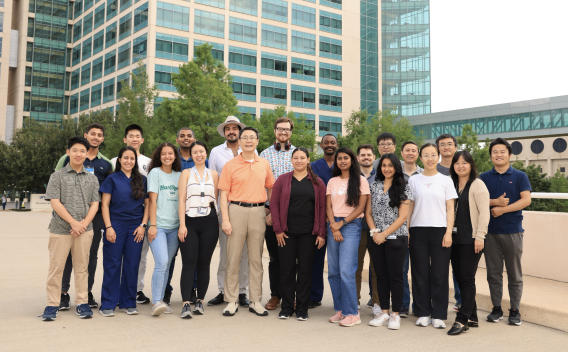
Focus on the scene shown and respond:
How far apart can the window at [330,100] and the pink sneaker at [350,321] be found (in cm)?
5677

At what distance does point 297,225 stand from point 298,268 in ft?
1.84

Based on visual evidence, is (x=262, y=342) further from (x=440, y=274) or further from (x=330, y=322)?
(x=440, y=274)

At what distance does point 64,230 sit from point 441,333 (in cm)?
454

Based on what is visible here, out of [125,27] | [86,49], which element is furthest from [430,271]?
[86,49]

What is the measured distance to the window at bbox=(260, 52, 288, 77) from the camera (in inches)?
2237

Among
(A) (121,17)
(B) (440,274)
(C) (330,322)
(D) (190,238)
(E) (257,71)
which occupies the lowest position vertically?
(C) (330,322)

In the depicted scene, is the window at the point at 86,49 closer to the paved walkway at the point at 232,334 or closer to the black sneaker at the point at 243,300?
the paved walkway at the point at 232,334

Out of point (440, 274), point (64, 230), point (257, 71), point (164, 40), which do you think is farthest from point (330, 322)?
point (257, 71)

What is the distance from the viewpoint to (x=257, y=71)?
5622 centimetres

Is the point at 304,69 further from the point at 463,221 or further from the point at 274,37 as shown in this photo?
the point at 463,221

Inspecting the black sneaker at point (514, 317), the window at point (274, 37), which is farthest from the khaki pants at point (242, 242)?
the window at point (274, 37)

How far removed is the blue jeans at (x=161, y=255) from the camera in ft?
17.9

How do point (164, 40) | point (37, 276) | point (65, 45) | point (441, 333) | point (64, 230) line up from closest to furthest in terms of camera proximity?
point (441, 333)
point (64, 230)
point (37, 276)
point (164, 40)
point (65, 45)

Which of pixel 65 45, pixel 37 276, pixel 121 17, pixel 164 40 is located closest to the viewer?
pixel 37 276
